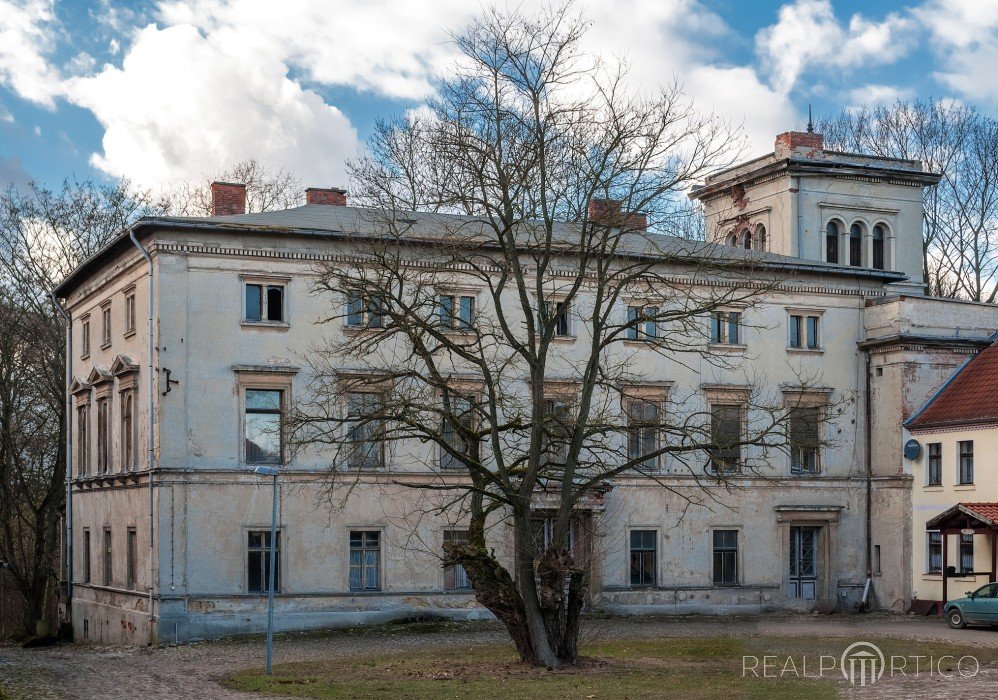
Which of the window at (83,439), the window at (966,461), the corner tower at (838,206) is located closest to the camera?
the window at (966,461)

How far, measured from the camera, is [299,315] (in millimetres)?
34094

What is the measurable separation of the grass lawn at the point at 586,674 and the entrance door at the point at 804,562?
8919mm

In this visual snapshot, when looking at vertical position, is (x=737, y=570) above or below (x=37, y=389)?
below

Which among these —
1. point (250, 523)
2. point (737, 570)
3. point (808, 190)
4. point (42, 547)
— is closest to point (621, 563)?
point (737, 570)

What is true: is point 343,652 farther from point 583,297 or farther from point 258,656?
point 583,297

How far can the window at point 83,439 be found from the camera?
39.2 meters

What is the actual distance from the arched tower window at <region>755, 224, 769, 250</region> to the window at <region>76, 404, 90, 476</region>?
77.4ft

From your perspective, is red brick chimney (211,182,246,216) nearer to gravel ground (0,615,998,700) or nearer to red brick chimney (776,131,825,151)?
gravel ground (0,615,998,700)

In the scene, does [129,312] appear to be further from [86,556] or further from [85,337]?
[86,556]

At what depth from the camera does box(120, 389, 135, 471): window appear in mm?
34750

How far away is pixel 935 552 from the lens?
37.1 meters

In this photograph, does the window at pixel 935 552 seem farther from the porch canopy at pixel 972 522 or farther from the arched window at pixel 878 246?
the arched window at pixel 878 246

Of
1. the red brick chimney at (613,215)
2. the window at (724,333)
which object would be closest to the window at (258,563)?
the red brick chimney at (613,215)

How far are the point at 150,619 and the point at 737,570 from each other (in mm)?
15717
